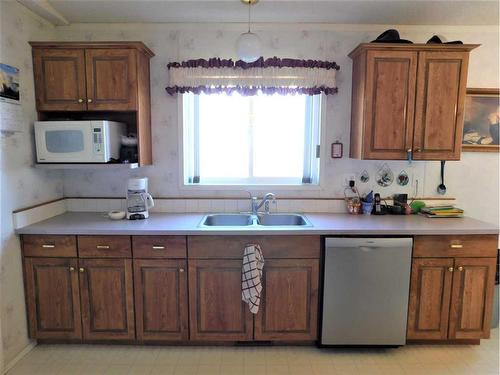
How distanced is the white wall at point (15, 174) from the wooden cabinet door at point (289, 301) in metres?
1.62

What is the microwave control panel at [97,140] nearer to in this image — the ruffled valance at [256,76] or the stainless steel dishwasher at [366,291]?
the ruffled valance at [256,76]

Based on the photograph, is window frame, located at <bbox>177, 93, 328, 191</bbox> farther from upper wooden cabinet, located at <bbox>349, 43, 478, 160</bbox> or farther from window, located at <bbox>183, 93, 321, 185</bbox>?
upper wooden cabinet, located at <bbox>349, 43, 478, 160</bbox>

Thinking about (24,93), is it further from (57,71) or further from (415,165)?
(415,165)

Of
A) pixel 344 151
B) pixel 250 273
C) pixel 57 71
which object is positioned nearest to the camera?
pixel 250 273

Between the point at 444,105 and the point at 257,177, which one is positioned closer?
the point at 444,105

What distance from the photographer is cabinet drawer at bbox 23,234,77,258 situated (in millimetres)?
2143

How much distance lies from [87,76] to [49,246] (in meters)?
1.23

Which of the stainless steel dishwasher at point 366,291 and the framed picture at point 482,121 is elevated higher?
the framed picture at point 482,121

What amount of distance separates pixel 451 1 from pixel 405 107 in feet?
2.41

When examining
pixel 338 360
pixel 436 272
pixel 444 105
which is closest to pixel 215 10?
pixel 444 105

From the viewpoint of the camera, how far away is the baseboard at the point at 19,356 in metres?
2.04

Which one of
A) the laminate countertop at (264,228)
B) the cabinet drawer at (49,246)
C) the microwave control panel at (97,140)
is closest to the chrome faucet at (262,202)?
the laminate countertop at (264,228)

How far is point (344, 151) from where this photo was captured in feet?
8.80

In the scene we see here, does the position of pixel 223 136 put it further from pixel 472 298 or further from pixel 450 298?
pixel 472 298
